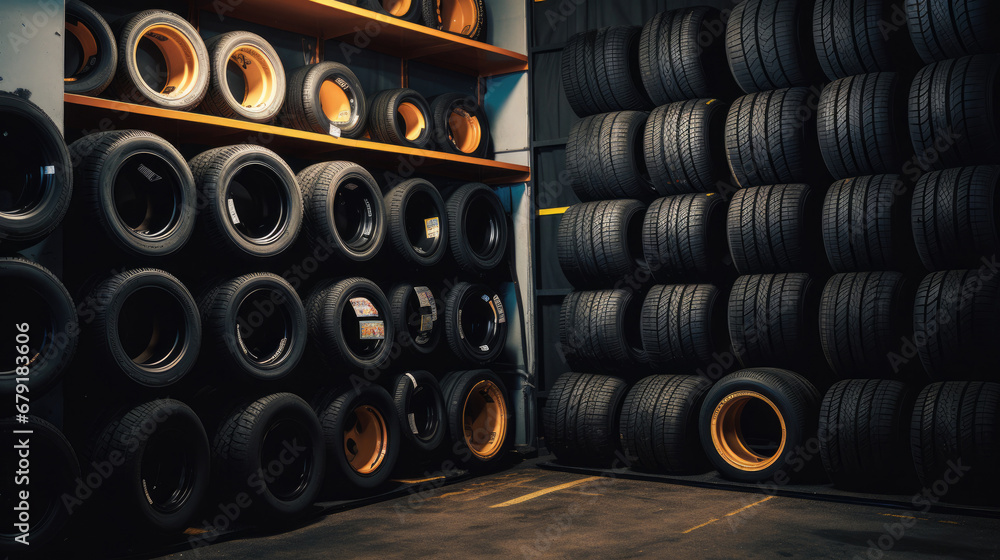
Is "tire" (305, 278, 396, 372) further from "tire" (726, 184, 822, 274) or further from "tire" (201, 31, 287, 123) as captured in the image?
"tire" (726, 184, 822, 274)

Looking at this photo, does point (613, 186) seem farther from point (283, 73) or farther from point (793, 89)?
point (283, 73)

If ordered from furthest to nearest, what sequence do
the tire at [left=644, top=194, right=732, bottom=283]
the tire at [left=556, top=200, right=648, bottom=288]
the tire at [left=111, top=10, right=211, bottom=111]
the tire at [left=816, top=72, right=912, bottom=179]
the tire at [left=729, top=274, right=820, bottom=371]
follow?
1. the tire at [left=556, top=200, right=648, bottom=288]
2. the tire at [left=644, top=194, right=732, bottom=283]
3. the tire at [left=729, top=274, right=820, bottom=371]
4. the tire at [left=816, top=72, right=912, bottom=179]
5. the tire at [left=111, top=10, right=211, bottom=111]

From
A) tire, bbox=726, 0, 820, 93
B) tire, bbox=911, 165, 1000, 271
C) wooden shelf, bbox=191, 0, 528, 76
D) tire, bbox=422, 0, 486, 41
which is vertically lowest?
tire, bbox=911, 165, 1000, 271

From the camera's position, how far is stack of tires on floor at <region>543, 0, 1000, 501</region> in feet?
16.8

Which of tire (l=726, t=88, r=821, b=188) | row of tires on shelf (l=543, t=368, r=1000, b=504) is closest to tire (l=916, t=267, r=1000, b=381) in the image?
row of tires on shelf (l=543, t=368, r=1000, b=504)

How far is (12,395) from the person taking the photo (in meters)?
3.94

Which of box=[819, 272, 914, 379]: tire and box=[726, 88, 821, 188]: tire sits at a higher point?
box=[726, 88, 821, 188]: tire

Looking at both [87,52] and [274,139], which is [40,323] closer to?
[87,52]

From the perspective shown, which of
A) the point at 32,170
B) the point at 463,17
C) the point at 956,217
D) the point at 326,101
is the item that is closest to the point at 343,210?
the point at 326,101

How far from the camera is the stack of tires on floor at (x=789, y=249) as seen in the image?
5.12 m

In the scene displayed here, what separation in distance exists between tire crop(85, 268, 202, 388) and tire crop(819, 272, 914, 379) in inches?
155

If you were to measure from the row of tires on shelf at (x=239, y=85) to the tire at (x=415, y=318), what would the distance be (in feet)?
3.81

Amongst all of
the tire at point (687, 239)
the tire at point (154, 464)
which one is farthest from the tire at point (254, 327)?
the tire at point (687, 239)

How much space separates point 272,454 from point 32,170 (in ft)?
7.06
